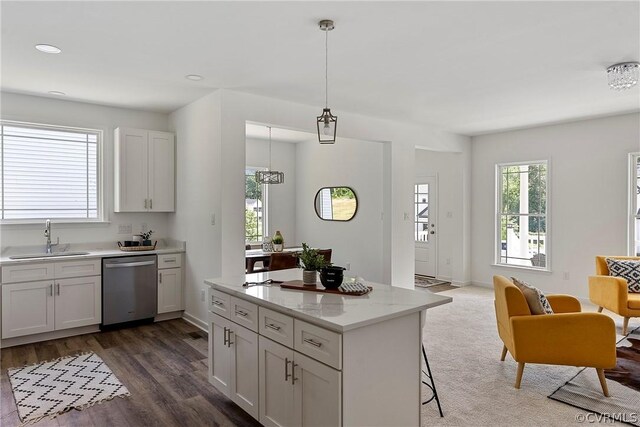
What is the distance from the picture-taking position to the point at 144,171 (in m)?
5.04

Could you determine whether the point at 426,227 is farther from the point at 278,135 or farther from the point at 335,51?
the point at 335,51

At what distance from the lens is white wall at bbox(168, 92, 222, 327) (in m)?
4.39

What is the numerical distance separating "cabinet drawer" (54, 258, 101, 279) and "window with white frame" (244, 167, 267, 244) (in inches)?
129

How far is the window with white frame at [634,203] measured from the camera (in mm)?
5402

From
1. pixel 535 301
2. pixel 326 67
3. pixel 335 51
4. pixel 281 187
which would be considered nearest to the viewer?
pixel 535 301

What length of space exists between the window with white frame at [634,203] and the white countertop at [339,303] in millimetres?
4481

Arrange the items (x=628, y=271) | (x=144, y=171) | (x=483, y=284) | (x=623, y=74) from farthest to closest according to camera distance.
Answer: (x=483, y=284), (x=144, y=171), (x=628, y=271), (x=623, y=74)

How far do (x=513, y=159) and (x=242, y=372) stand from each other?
18.8ft

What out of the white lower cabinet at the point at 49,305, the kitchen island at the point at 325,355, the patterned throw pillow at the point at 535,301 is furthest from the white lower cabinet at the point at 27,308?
the patterned throw pillow at the point at 535,301

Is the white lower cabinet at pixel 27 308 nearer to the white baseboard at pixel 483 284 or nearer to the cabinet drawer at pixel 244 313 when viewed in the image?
the cabinet drawer at pixel 244 313

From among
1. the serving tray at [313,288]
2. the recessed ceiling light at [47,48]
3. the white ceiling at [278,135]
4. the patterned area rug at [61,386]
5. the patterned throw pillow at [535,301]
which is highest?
the white ceiling at [278,135]

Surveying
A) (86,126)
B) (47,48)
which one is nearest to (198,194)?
(86,126)

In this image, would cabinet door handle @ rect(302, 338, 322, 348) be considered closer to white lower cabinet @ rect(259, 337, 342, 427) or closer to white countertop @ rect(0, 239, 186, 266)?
white lower cabinet @ rect(259, 337, 342, 427)

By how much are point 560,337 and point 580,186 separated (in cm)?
378
